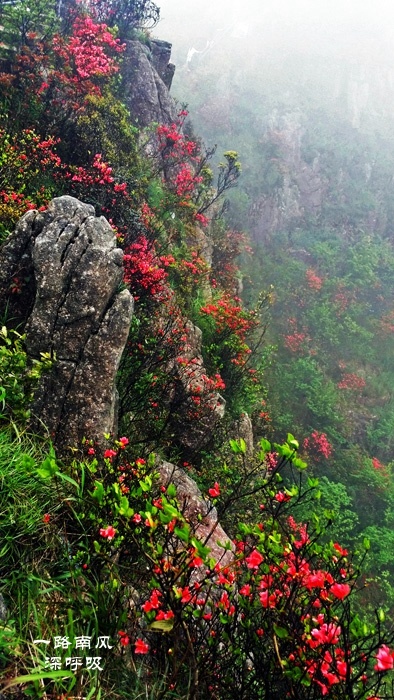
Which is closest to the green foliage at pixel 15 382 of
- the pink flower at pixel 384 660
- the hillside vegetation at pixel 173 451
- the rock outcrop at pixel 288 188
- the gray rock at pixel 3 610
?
the hillside vegetation at pixel 173 451

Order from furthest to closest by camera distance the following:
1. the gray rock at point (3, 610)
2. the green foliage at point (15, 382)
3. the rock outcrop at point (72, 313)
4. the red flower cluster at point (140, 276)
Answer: the red flower cluster at point (140, 276) → the rock outcrop at point (72, 313) → the green foliage at point (15, 382) → the gray rock at point (3, 610)

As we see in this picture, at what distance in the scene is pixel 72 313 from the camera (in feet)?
14.5

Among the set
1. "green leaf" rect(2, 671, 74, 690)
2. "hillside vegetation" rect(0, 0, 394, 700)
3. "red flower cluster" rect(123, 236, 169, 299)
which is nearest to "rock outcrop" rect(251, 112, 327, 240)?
"hillside vegetation" rect(0, 0, 394, 700)

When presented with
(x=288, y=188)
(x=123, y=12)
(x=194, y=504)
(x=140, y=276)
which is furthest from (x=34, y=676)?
(x=288, y=188)

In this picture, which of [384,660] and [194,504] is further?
[194,504]

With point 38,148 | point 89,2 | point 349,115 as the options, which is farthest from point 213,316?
point 349,115

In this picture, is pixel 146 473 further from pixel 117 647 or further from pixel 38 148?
pixel 38 148

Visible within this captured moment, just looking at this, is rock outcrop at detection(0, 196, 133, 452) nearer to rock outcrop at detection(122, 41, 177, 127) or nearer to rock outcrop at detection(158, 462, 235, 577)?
rock outcrop at detection(158, 462, 235, 577)

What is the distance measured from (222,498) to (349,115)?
29.8 metres

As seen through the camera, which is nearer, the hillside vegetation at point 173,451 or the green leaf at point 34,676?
the green leaf at point 34,676

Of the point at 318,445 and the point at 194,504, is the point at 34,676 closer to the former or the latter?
the point at 194,504

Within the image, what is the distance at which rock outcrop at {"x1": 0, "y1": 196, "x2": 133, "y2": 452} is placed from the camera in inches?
170

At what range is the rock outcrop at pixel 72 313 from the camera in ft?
14.1

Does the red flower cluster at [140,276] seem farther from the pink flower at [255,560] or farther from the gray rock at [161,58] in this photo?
the gray rock at [161,58]
